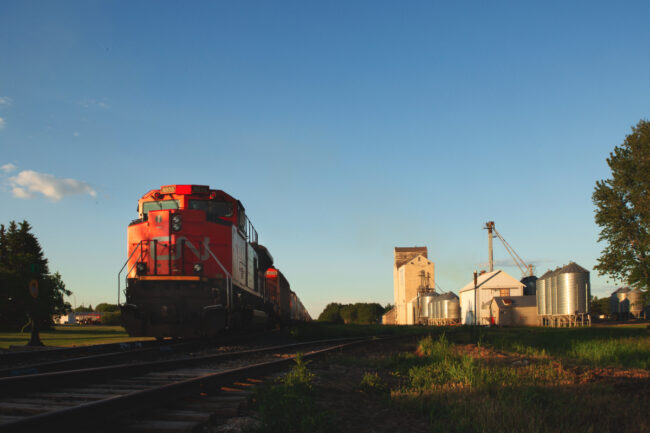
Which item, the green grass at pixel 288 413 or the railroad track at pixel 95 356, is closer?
the green grass at pixel 288 413

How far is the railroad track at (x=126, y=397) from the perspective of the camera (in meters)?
3.85

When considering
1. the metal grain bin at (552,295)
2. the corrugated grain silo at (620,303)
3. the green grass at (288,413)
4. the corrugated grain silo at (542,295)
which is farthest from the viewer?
the corrugated grain silo at (620,303)

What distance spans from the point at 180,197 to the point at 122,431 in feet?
38.0

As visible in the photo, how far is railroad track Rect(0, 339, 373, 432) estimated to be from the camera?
151 inches

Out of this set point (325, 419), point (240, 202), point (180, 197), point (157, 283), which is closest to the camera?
point (325, 419)

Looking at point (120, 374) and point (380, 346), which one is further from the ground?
point (120, 374)

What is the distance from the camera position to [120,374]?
6.71 metres

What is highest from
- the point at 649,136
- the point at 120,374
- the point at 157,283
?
the point at 649,136

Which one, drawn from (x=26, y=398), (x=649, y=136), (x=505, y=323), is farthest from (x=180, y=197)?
(x=505, y=323)

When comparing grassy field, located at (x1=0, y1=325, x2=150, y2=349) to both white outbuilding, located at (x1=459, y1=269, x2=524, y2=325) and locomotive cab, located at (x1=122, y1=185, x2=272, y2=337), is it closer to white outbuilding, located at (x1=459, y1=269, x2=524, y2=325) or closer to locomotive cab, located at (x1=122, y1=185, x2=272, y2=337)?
locomotive cab, located at (x1=122, y1=185, x2=272, y2=337)

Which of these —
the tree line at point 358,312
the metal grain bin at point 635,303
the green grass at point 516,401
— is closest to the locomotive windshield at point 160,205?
the green grass at point 516,401

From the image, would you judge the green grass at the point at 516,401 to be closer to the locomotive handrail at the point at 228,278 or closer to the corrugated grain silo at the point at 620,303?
the locomotive handrail at the point at 228,278

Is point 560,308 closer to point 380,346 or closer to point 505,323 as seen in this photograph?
point 505,323

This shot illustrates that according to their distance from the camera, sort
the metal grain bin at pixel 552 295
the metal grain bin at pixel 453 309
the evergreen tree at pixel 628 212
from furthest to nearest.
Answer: the metal grain bin at pixel 453 309 → the metal grain bin at pixel 552 295 → the evergreen tree at pixel 628 212
